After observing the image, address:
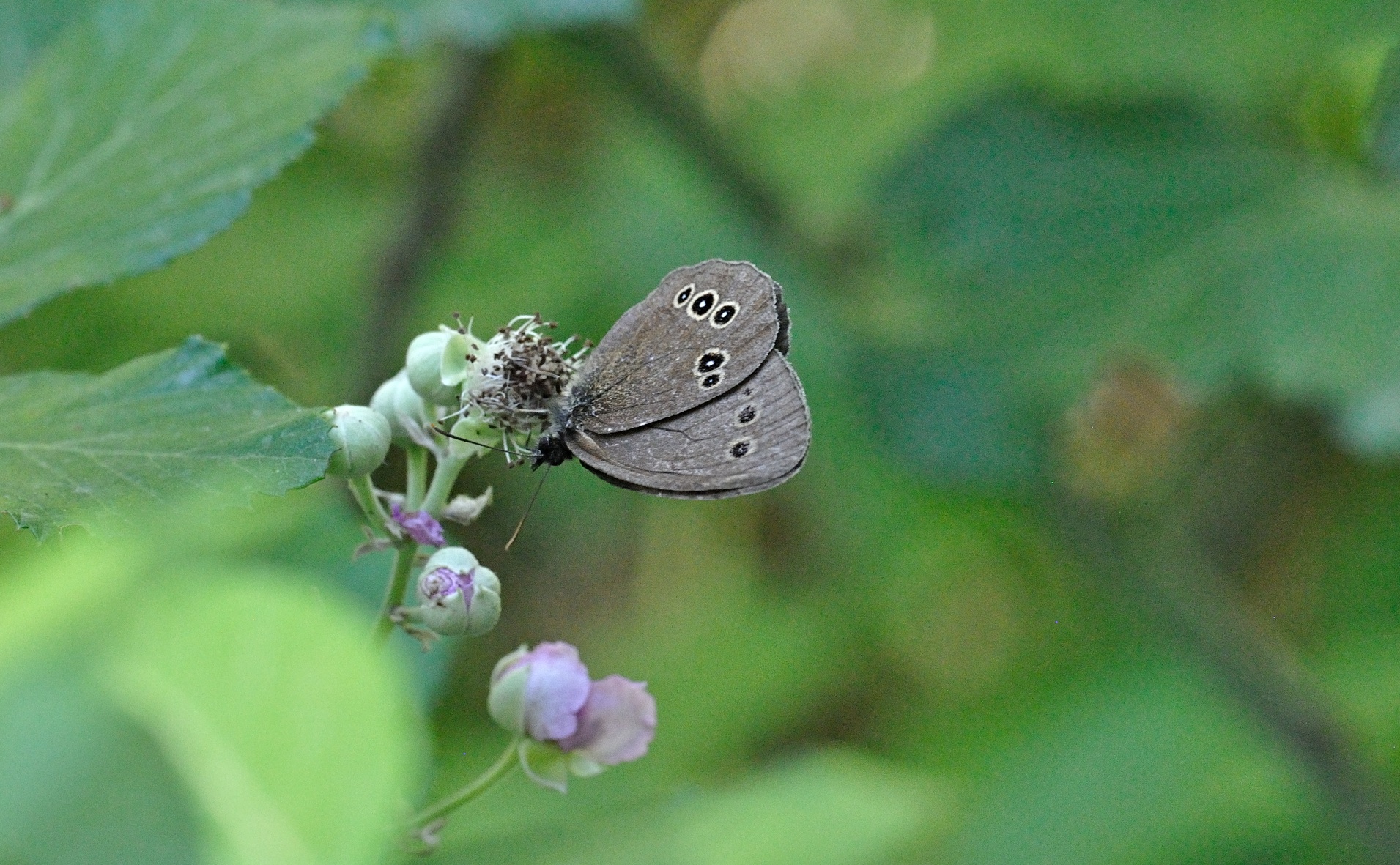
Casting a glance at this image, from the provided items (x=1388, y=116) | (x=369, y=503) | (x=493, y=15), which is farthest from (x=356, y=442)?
(x=1388, y=116)

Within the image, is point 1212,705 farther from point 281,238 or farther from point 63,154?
point 63,154

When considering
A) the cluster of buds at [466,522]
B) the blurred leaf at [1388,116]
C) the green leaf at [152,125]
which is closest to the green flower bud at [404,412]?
the cluster of buds at [466,522]

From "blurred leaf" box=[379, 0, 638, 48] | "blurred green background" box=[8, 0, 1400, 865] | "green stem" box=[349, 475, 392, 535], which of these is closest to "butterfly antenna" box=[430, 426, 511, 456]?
"green stem" box=[349, 475, 392, 535]

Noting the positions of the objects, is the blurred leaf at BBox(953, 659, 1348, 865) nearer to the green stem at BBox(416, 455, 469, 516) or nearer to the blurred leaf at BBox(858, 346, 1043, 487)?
the blurred leaf at BBox(858, 346, 1043, 487)

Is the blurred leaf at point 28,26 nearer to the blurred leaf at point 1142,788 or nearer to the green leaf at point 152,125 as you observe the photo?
the green leaf at point 152,125

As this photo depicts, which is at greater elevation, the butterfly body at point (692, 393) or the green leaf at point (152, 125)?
the green leaf at point (152, 125)

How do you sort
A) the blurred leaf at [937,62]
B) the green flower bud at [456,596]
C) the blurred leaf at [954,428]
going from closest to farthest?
the green flower bud at [456,596] → the blurred leaf at [937,62] → the blurred leaf at [954,428]

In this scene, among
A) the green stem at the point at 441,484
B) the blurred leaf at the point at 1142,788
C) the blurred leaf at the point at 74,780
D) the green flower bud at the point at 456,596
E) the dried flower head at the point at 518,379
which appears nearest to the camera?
the blurred leaf at the point at 74,780

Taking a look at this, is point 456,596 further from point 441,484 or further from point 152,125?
point 152,125
